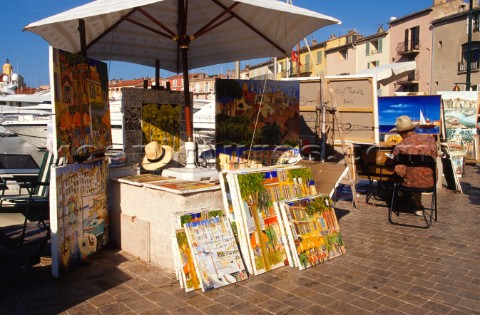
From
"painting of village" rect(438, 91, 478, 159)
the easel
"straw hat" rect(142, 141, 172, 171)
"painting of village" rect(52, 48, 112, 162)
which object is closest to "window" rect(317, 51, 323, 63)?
"painting of village" rect(438, 91, 478, 159)

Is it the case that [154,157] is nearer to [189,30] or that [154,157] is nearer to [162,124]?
[162,124]

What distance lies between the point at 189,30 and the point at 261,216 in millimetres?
3815

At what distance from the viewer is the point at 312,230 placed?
4367 millimetres

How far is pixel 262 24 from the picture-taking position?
629 cm

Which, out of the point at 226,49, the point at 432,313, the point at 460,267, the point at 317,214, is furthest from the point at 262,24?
the point at 432,313

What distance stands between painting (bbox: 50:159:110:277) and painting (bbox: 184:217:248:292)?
44.5 inches

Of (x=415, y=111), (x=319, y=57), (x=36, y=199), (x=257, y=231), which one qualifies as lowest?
(x=257, y=231)

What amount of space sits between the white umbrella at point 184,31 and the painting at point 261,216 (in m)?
1.50

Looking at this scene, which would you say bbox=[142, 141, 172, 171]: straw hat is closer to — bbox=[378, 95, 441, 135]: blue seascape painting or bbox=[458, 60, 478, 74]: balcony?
bbox=[378, 95, 441, 135]: blue seascape painting

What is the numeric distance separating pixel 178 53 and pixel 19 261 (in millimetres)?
4351

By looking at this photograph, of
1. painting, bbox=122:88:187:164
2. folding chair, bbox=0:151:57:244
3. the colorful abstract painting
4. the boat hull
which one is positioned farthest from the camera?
the boat hull

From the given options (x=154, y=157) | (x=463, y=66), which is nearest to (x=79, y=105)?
(x=154, y=157)

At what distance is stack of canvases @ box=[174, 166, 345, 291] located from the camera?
12.0 ft

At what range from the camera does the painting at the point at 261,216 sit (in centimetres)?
397
